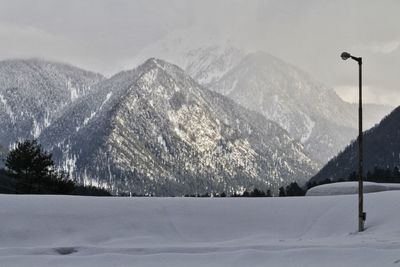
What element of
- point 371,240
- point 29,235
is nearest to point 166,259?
point 371,240

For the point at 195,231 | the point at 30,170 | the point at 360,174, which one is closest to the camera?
the point at 360,174

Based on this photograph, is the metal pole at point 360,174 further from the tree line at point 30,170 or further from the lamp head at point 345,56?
the tree line at point 30,170

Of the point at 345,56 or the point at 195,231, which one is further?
the point at 195,231

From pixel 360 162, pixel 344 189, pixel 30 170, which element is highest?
pixel 360 162

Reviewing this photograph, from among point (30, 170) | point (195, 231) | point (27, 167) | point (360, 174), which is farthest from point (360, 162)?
point (27, 167)

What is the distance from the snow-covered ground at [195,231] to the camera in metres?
21.0

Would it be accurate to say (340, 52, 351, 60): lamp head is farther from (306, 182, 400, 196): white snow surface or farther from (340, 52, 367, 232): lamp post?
(306, 182, 400, 196): white snow surface

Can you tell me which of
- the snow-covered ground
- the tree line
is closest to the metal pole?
the snow-covered ground

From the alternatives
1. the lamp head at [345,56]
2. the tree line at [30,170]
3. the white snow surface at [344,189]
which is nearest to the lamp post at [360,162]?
the lamp head at [345,56]

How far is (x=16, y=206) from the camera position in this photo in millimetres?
32625

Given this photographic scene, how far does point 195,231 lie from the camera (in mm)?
31891

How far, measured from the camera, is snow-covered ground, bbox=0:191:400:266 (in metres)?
21.0

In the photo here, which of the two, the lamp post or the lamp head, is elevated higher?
the lamp head

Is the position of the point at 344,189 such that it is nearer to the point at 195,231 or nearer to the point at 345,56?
the point at 195,231
